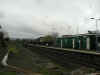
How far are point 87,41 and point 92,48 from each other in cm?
236

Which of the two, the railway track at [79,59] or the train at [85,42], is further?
the train at [85,42]

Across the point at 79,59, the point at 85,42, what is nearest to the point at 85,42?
the point at 85,42

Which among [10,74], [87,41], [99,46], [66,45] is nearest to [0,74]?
[10,74]

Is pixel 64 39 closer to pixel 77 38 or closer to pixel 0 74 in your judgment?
pixel 77 38

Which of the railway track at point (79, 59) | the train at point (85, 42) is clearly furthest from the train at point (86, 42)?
the railway track at point (79, 59)

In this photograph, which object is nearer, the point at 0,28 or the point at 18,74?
the point at 18,74

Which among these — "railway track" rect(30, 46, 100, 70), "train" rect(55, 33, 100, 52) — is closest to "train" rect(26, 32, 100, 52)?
"train" rect(55, 33, 100, 52)

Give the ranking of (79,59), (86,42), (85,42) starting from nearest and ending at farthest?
1. (79,59)
2. (86,42)
3. (85,42)

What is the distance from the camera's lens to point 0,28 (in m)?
36.3

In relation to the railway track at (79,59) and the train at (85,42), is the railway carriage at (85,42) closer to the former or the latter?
the train at (85,42)

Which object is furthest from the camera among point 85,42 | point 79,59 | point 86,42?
point 85,42

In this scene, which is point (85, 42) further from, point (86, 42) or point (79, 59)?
point (79, 59)

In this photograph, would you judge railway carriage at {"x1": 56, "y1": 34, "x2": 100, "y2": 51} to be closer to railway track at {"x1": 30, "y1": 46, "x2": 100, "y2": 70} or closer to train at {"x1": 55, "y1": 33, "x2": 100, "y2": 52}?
train at {"x1": 55, "y1": 33, "x2": 100, "y2": 52}

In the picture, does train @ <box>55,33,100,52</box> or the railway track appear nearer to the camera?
the railway track
